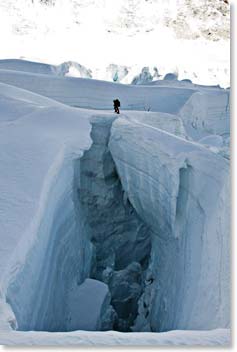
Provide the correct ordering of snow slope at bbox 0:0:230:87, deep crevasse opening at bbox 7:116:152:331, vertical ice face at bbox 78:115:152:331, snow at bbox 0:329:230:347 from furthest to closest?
snow slope at bbox 0:0:230:87
vertical ice face at bbox 78:115:152:331
deep crevasse opening at bbox 7:116:152:331
snow at bbox 0:329:230:347

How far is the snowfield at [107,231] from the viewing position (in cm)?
245

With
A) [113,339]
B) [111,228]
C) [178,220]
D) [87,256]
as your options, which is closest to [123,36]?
[111,228]

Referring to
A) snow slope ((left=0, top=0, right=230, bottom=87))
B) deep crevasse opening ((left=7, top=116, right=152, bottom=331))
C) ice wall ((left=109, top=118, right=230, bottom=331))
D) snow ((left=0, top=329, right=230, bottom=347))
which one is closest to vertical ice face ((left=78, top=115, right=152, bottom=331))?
deep crevasse opening ((left=7, top=116, right=152, bottom=331))

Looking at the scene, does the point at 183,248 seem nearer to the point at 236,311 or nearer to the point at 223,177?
the point at 223,177

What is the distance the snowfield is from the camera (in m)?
2.45

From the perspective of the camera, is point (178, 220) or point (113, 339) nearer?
point (113, 339)

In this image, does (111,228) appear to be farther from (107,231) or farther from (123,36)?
(123,36)

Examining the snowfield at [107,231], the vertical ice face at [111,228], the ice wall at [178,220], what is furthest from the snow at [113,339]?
the vertical ice face at [111,228]

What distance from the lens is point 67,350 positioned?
4.83 ft

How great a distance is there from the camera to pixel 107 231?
488cm

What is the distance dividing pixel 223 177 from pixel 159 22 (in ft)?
34.9

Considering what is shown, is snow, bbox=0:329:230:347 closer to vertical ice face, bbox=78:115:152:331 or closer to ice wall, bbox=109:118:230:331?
ice wall, bbox=109:118:230:331

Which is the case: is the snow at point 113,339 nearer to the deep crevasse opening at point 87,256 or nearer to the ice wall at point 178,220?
the deep crevasse opening at point 87,256

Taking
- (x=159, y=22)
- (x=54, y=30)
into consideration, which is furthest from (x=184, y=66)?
(x=54, y=30)
